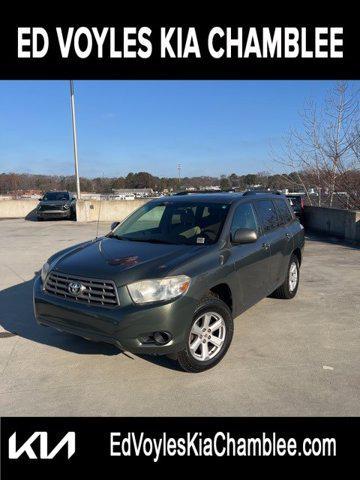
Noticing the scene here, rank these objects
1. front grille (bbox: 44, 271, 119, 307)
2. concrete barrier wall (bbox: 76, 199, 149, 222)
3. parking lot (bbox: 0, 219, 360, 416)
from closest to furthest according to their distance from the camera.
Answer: parking lot (bbox: 0, 219, 360, 416)
front grille (bbox: 44, 271, 119, 307)
concrete barrier wall (bbox: 76, 199, 149, 222)

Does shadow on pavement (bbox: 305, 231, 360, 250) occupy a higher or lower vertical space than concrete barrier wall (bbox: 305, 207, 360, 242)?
lower

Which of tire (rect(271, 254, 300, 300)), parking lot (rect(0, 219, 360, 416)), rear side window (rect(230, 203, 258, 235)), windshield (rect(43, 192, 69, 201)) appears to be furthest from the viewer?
windshield (rect(43, 192, 69, 201))

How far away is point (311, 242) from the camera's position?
495 inches

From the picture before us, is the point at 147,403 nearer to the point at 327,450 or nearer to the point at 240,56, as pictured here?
the point at 327,450

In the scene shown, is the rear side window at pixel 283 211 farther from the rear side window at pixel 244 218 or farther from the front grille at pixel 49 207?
the front grille at pixel 49 207

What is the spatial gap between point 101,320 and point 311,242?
Answer: 34.0 ft

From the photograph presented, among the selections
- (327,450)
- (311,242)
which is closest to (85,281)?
(327,450)

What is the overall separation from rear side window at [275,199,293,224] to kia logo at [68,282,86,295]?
11.7 feet

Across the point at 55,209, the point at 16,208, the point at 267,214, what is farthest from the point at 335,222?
the point at 16,208

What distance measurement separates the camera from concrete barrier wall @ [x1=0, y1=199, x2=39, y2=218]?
2548 centimetres

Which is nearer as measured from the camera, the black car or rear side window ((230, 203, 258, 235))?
rear side window ((230, 203, 258, 235))

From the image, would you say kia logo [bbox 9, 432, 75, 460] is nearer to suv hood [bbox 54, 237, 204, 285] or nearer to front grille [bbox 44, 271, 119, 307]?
front grille [bbox 44, 271, 119, 307]

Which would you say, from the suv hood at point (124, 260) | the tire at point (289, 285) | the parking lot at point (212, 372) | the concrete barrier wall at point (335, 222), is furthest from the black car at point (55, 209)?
the suv hood at point (124, 260)

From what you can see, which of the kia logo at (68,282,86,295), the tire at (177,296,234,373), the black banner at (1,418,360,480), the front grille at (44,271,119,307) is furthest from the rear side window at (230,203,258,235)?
the black banner at (1,418,360,480)
